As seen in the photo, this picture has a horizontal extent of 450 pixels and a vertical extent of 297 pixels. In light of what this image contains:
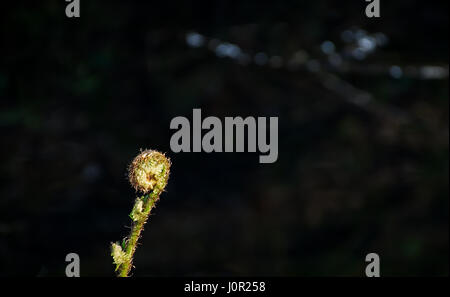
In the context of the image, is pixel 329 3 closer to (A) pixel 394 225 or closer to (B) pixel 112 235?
(A) pixel 394 225

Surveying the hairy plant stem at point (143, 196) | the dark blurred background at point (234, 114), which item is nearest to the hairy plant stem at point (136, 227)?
the hairy plant stem at point (143, 196)

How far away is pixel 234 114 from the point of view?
10.7ft

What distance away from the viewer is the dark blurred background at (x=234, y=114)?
250 centimetres

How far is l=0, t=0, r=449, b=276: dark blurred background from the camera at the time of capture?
2.50m

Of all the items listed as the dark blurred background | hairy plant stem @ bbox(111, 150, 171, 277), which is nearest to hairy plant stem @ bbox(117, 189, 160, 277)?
hairy plant stem @ bbox(111, 150, 171, 277)

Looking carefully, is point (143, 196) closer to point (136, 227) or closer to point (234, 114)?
point (136, 227)

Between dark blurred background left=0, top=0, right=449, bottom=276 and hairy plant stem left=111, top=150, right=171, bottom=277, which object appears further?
dark blurred background left=0, top=0, right=449, bottom=276

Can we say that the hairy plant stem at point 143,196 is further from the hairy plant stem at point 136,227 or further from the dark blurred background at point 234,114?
the dark blurred background at point 234,114

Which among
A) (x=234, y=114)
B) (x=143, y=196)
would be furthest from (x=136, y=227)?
(x=234, y=114)

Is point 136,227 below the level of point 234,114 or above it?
below

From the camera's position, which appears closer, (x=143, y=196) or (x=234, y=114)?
(x=143, y=196)

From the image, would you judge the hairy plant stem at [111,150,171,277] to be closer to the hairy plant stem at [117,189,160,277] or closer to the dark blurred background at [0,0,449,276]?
the hairy plant stem at [117,189,160,277]

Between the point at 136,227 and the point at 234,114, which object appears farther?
the point at 234,114
